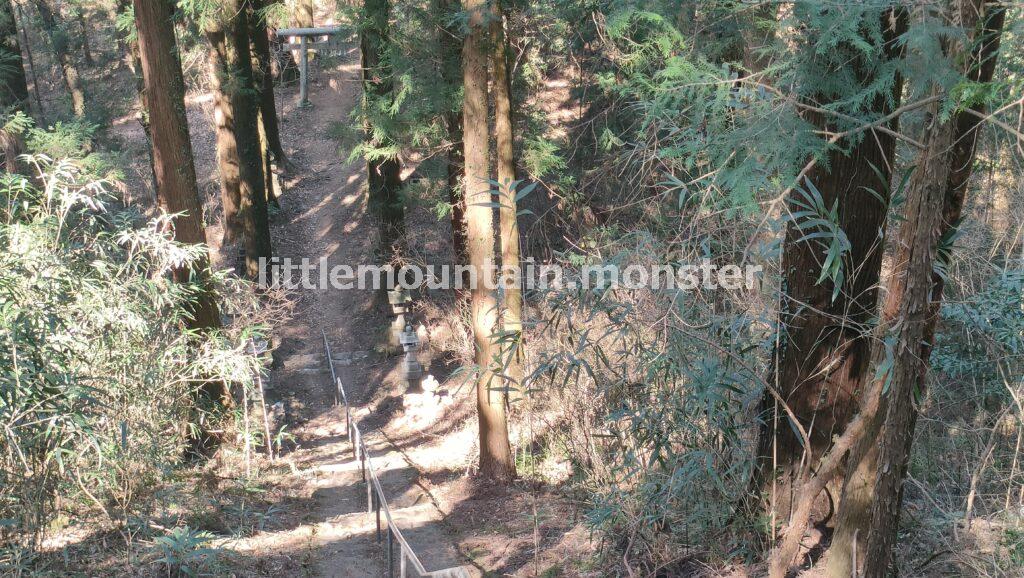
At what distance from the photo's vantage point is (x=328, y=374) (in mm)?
16531

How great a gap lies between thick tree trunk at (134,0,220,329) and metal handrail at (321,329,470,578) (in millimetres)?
2591

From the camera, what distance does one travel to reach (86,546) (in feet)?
18.5

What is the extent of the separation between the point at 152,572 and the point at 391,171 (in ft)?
40.1

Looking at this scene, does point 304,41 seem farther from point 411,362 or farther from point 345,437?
point 345,437

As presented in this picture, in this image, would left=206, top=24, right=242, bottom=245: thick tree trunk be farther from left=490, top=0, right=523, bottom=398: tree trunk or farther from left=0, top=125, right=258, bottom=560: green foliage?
left=490, top=0, right=523, bottom=398: tree trunk

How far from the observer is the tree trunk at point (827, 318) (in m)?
4.58

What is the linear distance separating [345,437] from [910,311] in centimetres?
1146

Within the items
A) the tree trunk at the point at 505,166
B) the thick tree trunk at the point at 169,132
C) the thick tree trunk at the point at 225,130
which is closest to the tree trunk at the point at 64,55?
the thick tree trunk at the point at 225,130

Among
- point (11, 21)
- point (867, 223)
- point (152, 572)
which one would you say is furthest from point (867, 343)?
point (11, 21)

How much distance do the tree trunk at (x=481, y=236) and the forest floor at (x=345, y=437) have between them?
1.67ft

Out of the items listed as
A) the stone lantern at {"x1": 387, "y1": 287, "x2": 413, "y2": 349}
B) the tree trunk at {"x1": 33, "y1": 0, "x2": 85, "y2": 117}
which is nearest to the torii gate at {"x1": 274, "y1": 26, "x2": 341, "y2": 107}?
the tree trunk at {"x1": 33, "y1": 0, "x2": 85, "y2": 117}

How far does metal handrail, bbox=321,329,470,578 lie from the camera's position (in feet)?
14.2

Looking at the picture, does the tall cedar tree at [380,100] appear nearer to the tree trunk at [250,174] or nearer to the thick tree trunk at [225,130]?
the tree trunk at [250,174]

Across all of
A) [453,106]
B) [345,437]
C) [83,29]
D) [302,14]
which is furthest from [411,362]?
[83,29]
